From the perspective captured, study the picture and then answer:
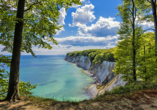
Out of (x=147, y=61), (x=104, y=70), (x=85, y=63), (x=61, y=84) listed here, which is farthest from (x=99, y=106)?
(x=85, y=63)

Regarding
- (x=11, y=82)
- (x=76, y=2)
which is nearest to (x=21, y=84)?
(x=11, y=82)

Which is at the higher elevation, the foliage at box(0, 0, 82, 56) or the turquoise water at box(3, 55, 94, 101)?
the foliage at box(0, 0, 82, 56)

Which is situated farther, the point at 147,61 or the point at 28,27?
the point at 147,61

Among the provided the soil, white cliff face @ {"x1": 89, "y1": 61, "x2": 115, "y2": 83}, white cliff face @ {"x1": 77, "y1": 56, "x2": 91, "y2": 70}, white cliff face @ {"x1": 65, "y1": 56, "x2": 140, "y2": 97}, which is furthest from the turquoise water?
white cliff face @ {"x1": 77, "y1": 56, "x2": 91, "y2": 70}

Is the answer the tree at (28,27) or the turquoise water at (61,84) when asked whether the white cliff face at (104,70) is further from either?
the tree at (28,27)

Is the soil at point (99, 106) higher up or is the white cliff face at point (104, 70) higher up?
the soil at point (99, 106)

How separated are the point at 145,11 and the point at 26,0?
13.9 meters

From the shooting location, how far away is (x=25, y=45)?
21.0 feet

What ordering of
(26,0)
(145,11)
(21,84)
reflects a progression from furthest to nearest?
1. (145,11)
2. (21,84)
3. (26,0)

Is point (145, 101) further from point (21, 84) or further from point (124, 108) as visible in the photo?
point (21, 84)

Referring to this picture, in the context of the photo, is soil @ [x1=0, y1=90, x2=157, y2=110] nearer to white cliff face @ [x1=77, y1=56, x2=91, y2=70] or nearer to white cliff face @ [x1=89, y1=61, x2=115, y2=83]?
white cliff face @ [x1=89, y1=61, x2=115, y2=83]

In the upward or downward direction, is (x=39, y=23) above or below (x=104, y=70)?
above

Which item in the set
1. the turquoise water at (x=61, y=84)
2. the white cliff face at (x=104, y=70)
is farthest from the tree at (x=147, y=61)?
the white cliff face at (x=104, y=70)

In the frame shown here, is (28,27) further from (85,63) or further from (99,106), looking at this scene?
(85,63)
